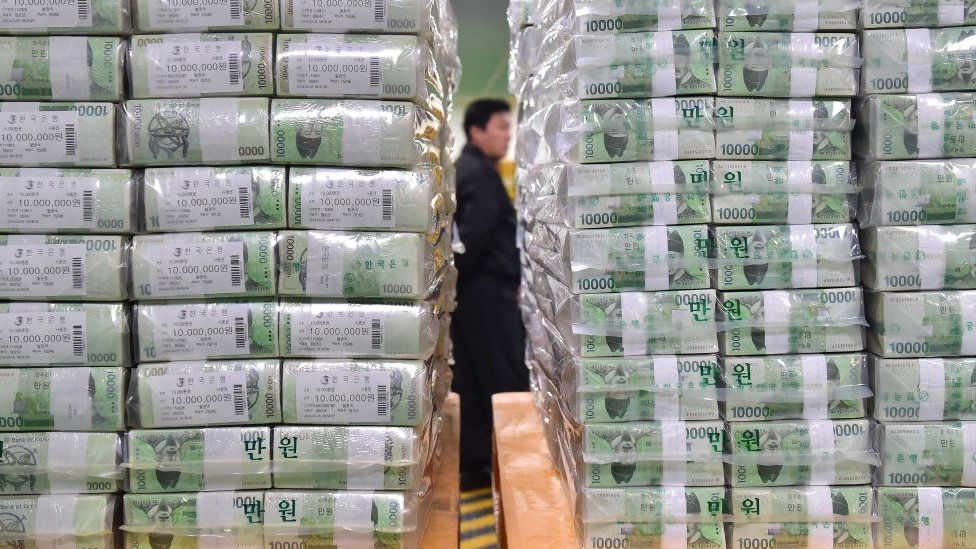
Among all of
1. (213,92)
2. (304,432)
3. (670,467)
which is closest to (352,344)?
(304,432)

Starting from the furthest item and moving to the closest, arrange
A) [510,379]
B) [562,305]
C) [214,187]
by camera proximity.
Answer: [510,379], [562,305], [214,187]

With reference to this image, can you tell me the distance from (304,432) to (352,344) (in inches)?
7.6

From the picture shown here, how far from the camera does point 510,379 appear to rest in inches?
124

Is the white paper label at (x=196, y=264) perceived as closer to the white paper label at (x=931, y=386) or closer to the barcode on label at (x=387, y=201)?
the barcode on label at (x=387, y=201)

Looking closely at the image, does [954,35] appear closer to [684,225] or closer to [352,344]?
[684,225]

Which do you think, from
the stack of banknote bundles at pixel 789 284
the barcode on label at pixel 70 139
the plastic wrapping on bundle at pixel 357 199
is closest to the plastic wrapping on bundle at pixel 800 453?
the stack of banknote bundles at pixel 789 284

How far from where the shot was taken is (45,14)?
1.32 meters

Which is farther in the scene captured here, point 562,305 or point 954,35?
point 562,305

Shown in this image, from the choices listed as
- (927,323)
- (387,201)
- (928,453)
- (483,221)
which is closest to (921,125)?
(927,323)

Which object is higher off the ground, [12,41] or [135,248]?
[12,41]

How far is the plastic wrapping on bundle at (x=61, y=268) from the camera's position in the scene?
1317 millimetres

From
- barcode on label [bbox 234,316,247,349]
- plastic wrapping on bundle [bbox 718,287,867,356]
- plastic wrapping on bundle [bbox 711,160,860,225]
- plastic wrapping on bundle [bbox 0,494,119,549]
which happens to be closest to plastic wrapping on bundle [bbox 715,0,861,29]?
plastic wrapping on bundle [bbox 711,160,860,225]

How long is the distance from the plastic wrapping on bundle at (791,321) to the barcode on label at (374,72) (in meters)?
0.78

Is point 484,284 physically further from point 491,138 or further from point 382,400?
point 382,400
